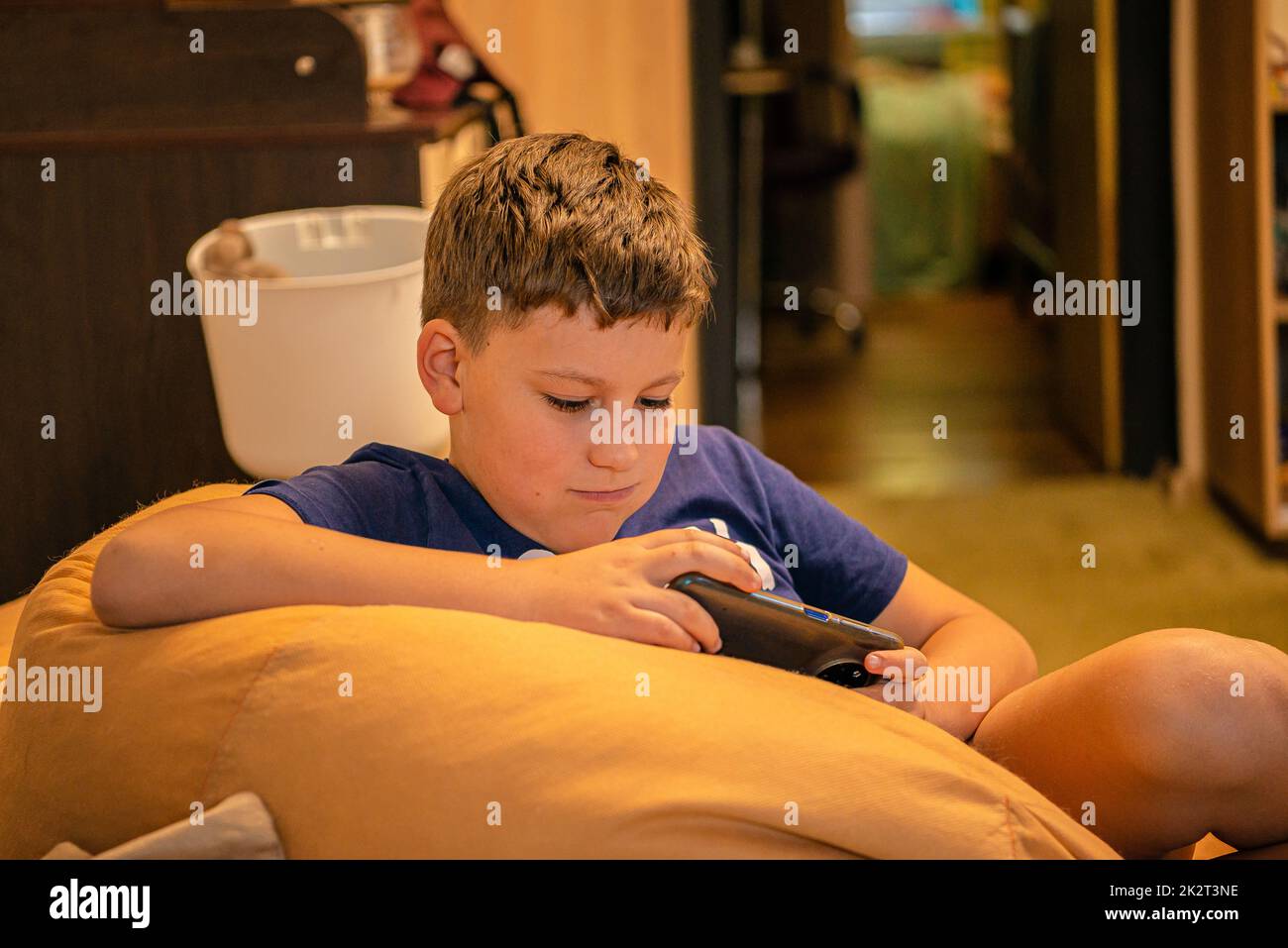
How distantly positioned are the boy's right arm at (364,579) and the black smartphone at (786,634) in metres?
0.01

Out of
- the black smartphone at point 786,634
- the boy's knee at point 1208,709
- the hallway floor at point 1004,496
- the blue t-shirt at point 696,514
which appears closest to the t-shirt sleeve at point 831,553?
the blue t-shirt at point 696,514

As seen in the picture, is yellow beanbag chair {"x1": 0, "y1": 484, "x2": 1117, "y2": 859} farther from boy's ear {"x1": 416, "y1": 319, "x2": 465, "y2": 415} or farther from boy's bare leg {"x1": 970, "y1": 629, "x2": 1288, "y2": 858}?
boy's ear {"x1": 416, "y1": 319, "x2": 465, "y2": 415}

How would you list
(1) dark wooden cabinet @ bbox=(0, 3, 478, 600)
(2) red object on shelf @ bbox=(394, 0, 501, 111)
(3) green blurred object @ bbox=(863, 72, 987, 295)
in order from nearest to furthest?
(1) dark wooden cabinet @ bbox=(0, 3, 478, 600)
(2) red object on shelf @ bbox=(394, 0, 501, 111)
(3) green blurred object @ bbox=(863, 72, 987, 295)

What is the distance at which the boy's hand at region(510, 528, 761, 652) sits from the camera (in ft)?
2.97

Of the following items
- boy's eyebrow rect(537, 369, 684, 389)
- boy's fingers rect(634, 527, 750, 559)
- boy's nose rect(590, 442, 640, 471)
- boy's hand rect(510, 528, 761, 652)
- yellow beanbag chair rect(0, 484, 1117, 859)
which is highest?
boy's eyebrow rect(537, 369, 684, 389)

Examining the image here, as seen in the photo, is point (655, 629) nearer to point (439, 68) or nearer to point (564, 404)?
point (564, 404)

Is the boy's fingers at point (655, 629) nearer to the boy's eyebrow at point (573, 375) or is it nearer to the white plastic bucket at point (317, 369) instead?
the boy's eyebrow at point (573, 375)

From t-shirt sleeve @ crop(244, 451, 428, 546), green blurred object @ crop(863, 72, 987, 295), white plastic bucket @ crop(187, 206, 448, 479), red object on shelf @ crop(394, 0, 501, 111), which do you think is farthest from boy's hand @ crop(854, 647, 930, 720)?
green blurred object @ crop(863, 72, 987, 295)

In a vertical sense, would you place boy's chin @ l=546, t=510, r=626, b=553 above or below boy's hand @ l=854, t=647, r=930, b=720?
above

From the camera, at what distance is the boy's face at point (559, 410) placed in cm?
104

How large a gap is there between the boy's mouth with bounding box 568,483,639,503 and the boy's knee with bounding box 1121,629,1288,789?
0.39 metres

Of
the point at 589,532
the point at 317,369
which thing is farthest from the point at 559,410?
the point at 317,369

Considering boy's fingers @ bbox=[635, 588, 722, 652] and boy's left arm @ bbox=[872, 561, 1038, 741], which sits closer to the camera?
boy's fingers @ bbox=[635, 588, 722, 652]

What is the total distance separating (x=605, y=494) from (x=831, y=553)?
0.27 metres
